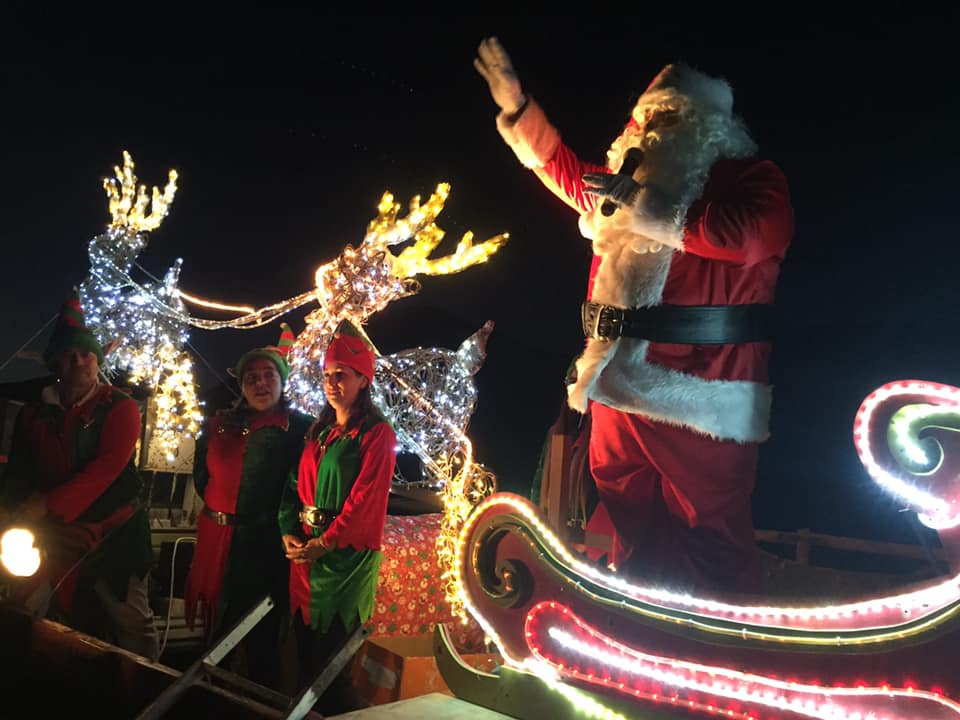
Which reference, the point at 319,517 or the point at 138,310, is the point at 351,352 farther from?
the point at 138,310

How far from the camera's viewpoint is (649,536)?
211 cm

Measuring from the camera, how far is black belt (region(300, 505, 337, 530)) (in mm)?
2830

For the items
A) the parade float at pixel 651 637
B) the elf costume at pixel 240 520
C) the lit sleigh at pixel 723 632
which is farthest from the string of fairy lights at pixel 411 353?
the lit sleigh at pixel 723 632

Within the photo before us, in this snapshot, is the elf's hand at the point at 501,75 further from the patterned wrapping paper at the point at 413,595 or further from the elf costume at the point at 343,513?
the patterned wrapping paper at the point at 413,595

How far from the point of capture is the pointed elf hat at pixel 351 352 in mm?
3018

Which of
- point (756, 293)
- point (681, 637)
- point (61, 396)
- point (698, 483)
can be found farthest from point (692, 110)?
point (61, 396)

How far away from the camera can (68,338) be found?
3668 millimetres

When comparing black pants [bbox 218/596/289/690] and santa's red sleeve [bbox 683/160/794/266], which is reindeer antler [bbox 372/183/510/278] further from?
santa's red sleeve [bbox 683/160/794/266]

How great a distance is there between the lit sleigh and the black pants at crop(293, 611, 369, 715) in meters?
0.76

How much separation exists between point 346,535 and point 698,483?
4.60 ft

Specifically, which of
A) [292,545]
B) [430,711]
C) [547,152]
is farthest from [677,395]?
[292,545]

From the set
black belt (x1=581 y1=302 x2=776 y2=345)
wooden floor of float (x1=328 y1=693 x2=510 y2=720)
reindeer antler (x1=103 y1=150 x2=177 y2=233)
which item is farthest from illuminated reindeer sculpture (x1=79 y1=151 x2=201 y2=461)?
black belt (x1=581 y1=302 x2=776 y2=345)

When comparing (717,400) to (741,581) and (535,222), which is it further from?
(535,222)

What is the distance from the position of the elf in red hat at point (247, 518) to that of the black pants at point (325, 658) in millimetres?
222
